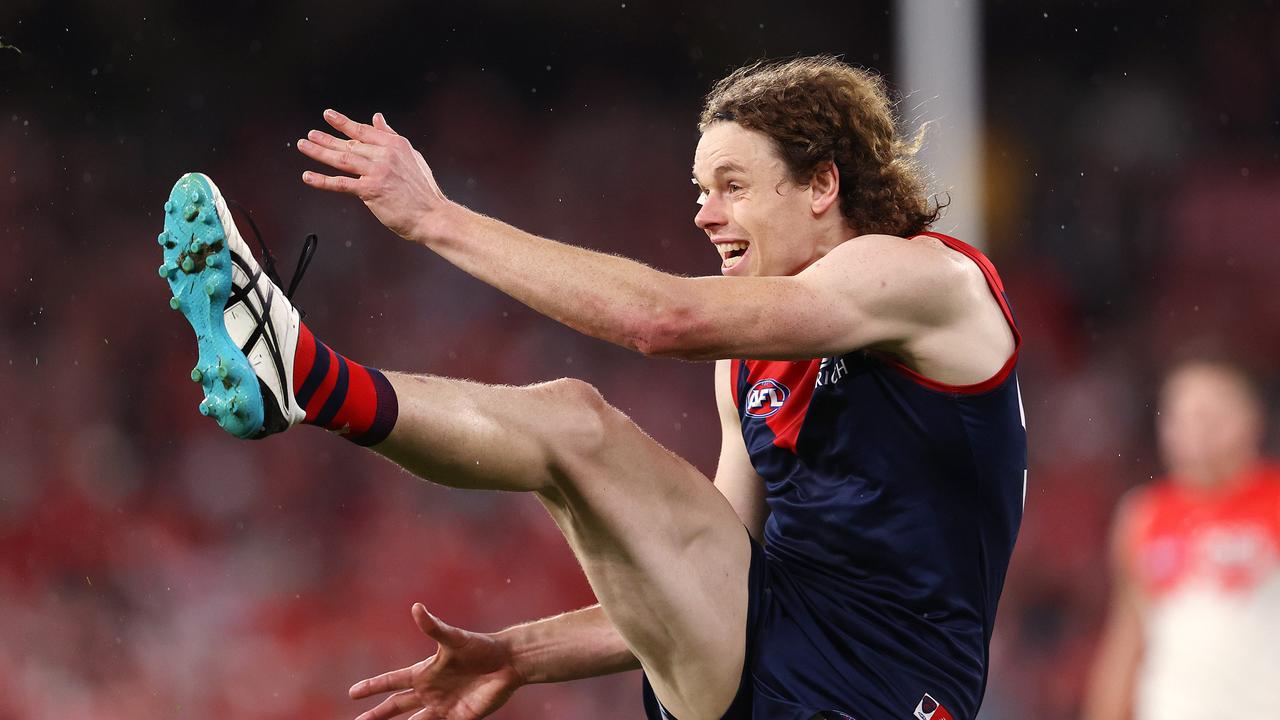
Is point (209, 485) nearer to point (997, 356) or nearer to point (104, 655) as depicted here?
point (104, 655)

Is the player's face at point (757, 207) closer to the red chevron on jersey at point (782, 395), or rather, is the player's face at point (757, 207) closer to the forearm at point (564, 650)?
the red chevron on jersey at point (782, 395)

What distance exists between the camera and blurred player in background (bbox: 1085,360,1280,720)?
15.4ft

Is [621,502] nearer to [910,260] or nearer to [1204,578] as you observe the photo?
[910,260]

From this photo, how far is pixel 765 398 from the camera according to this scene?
300 cm

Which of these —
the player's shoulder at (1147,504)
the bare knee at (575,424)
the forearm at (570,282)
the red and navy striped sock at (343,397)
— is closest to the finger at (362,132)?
the forearm at (570,282)

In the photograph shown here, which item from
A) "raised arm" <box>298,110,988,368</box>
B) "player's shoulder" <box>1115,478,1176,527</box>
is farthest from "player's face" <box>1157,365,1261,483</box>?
"raised arm" <box>298,110,988,368</box>

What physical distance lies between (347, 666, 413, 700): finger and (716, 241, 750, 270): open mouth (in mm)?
1105

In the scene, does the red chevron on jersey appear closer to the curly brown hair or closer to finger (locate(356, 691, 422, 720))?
the curly brown hair

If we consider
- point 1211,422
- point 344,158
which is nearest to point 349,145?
point 344,158

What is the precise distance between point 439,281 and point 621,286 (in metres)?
5.20

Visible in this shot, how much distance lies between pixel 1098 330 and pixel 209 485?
457 cm

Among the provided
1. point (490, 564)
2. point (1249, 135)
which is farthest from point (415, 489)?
point (1249, 135)

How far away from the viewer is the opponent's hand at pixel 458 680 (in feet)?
10.4

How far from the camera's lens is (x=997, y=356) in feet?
9.04
